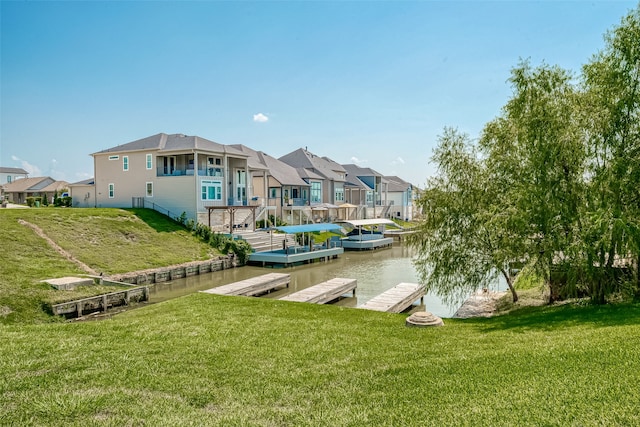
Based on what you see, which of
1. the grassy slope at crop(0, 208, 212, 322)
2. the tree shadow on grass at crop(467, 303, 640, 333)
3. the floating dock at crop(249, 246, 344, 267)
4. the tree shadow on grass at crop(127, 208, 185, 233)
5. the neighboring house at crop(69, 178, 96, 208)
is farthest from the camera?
the neighboring house at crop(69, 178, 96, 208)

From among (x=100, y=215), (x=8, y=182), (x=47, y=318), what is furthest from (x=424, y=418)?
(x=8, y=182)

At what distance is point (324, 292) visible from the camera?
59.0 ft

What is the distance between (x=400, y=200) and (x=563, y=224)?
56933 millimetres

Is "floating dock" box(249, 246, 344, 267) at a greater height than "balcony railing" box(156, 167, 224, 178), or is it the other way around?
"balcony railing" box(156, 167, 224, 178)

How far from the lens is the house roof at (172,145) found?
3425 cm

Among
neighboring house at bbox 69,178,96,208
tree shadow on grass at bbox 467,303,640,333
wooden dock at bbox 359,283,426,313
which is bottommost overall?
wooden dock at bbox 359,283,426,313

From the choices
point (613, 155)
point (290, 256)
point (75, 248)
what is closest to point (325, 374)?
point (613, 155)

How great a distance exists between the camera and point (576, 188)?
36.9ft

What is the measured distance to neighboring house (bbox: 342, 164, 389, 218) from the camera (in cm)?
5894

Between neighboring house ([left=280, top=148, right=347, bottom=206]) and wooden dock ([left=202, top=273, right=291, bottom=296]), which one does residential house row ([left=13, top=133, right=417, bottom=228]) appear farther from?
wooden dock ([left=202, top=273, right=291, bottom=296])

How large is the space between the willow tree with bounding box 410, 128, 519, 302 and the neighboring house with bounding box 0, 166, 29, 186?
2905 inches

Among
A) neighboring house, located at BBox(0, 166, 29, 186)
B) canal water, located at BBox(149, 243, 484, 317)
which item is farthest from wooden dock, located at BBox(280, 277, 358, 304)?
neighboring house, located at BBox(0, 166, 29, 186)

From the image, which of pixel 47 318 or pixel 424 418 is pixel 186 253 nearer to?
pixel 47 318

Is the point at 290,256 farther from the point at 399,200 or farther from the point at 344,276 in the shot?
the point at 399,200
